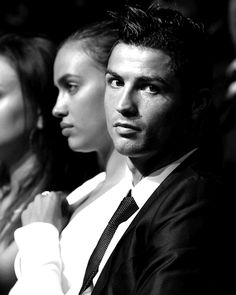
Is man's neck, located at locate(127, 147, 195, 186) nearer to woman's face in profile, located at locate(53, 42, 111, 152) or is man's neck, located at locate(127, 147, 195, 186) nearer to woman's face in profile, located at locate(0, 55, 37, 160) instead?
woman's face in profile, located at locate(53, 42, 111, 152)

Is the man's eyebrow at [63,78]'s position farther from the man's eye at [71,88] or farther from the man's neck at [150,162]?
the man's neck at [150,162]

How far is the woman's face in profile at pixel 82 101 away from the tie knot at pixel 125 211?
0.45 metres

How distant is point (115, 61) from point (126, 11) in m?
0.15

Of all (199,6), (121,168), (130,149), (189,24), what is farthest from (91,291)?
(199,6)

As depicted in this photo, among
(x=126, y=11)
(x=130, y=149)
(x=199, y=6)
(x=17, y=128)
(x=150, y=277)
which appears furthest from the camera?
(x=199, y=6)

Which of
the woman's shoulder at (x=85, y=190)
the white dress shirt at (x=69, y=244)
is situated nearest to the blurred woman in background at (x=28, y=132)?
the woman's shoulder at (x=85, y=190)

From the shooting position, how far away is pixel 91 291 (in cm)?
176

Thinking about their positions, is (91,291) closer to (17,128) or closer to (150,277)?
(150,277)

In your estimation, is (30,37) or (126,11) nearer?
(126,11)

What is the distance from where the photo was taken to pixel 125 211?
1812mm

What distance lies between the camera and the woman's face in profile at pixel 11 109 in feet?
8.68

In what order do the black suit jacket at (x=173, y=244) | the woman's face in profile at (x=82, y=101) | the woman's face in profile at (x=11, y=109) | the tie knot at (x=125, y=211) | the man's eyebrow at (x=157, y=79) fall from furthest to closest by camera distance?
the woman's face in profile at (x=11, y=109) → the woman's face in profile at (x=82, y=101) → the tie knot at (x=125, y=211) → the man's eyebrow at (x=157, y=79) → the black suit jacket at (x=173, y=244)

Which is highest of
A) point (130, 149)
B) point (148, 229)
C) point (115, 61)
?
point (115, 61)

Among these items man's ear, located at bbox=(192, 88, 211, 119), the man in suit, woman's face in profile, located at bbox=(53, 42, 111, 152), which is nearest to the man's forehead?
the man in suit
